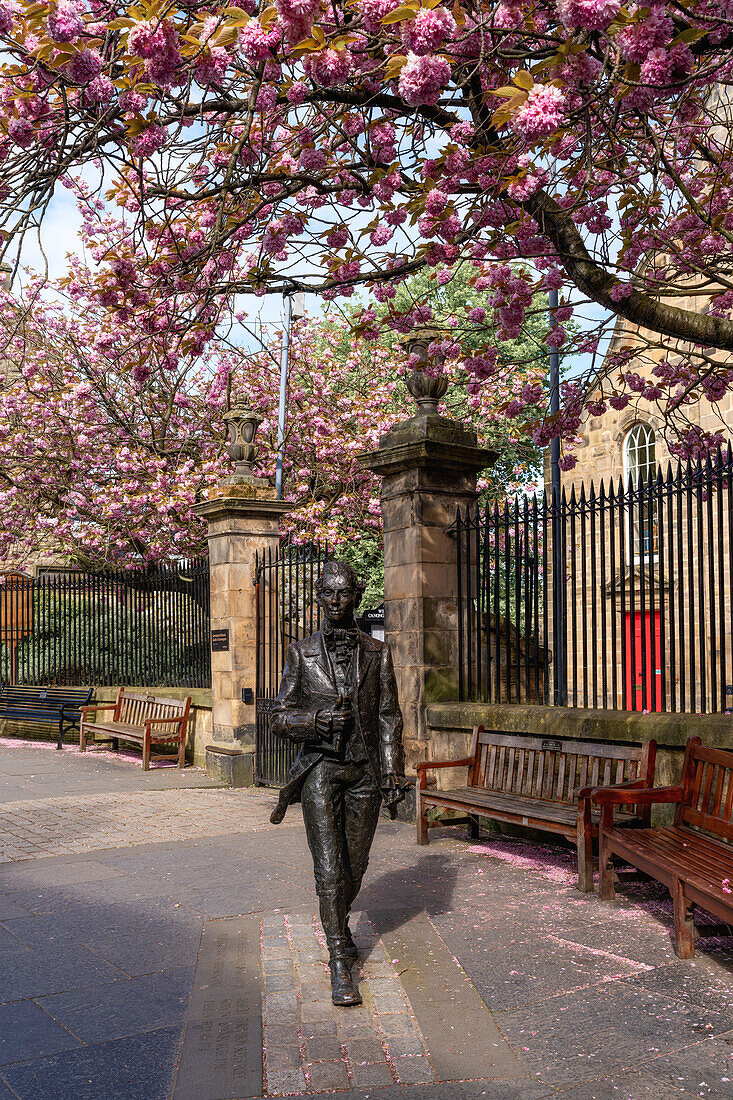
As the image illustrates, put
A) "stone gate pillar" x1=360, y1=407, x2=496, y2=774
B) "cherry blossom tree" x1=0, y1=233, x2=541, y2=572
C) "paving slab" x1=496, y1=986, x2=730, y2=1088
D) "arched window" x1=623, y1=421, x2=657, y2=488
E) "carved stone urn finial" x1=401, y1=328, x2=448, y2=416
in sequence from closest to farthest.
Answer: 1. "paving slab" x1=496, y1=986, x2=730, y2=1088
2. "stone gate pillar" x1=360, y1=407, x2=496, y2=774
3. "carved stone urn finial" x1=401, y1=328, x2=448, y2=416
4. "cherry blossom tree" x1=0, y1=233, x2=541, y2=572
5. "arched window" x1=623, y1=421, x2=657, y2=488

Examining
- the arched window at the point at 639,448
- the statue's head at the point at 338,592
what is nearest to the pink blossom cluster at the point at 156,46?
the statue's head at the point at 338,592

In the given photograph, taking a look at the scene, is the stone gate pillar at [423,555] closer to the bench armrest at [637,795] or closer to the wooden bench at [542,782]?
the wooden bench at [542,782]

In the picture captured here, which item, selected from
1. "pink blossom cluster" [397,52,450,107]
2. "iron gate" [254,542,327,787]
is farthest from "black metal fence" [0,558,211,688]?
"pink blossom cluster" [397,52,450,107]

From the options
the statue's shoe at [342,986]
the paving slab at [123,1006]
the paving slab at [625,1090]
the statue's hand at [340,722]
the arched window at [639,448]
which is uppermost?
the arched window at [639,448]

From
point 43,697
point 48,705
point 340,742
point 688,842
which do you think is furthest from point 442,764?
point 43,697

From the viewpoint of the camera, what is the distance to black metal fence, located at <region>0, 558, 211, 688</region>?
522 inches

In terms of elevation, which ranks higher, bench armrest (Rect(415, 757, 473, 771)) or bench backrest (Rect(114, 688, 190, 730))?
bench armrest (Rect(415, 757, 473, 771))

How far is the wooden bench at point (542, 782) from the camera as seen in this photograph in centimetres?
595

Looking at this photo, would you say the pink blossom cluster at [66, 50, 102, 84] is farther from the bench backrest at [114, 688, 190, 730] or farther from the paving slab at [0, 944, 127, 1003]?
the bench backrest at [114, 688, 190, 730]

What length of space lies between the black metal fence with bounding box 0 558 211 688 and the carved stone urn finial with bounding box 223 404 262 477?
1723 millimetres

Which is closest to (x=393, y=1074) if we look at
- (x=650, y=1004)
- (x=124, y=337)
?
(x=650, y=1004)

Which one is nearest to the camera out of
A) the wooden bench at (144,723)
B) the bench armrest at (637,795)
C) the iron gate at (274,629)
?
the bench armrest at (637,795)

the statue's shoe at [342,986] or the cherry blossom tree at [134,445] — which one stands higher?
the cherry blossom tree at [134,445]

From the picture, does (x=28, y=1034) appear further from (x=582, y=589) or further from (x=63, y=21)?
(x=582, y=589)
